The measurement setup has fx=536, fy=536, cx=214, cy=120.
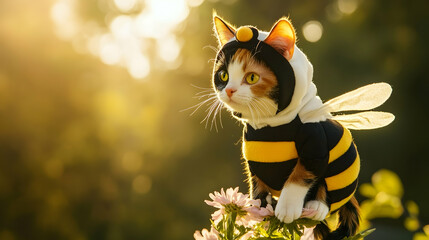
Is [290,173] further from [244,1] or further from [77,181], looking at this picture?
[244,1]

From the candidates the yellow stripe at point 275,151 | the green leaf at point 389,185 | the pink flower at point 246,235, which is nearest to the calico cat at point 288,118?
the yellow stripe at point 275,151

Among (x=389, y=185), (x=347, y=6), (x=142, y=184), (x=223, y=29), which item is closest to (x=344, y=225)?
(x=223, y=29)

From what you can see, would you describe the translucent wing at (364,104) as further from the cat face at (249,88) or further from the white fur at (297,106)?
the cat face at (249,88)

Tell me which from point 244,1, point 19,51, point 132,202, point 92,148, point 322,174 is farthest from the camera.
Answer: point 244,1

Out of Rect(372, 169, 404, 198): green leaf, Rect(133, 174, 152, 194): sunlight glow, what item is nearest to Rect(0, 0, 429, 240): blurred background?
Rect(133, 174, 152, 194): sunlight glow

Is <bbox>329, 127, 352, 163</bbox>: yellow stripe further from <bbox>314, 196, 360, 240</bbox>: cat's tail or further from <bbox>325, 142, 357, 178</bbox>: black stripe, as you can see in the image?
<bbox>314, 196, 360, 240</bbox>: cat's tail

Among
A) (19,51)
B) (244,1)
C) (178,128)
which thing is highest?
(244,1)

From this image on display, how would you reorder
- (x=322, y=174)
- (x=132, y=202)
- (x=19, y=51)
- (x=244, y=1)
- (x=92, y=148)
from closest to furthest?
(x=322, y=174), (x=19, y=51), (x=92, y=148), (x=132, y=202), (x=244, y=1)

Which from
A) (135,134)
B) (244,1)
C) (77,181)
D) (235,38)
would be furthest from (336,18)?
(235,38)
